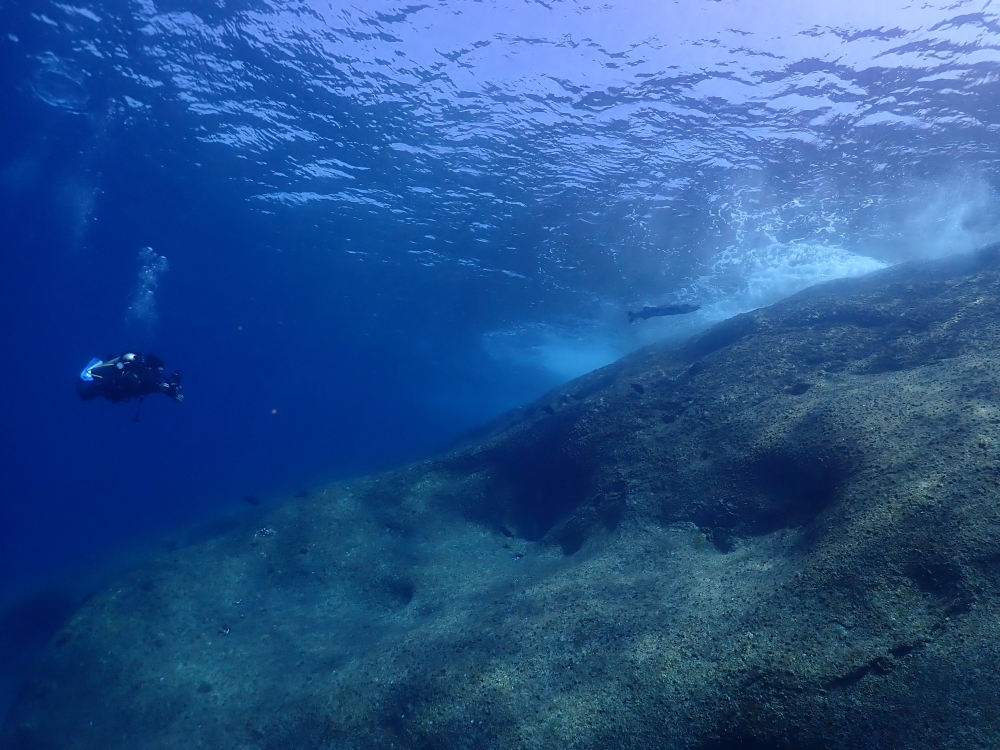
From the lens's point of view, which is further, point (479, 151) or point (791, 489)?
point (479, 151)

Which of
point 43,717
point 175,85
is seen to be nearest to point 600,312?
point 175,85

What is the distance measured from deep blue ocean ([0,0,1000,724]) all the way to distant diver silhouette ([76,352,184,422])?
28.8 ft

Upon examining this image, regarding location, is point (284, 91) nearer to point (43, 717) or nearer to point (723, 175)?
point (723, 175)

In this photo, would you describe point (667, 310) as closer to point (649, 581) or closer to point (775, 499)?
point (775, 499)

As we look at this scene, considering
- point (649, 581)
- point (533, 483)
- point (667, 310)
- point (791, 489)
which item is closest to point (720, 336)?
point (667, 310)

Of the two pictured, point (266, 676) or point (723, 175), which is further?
point (723, 175)

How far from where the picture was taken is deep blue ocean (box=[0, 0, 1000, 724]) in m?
13.6

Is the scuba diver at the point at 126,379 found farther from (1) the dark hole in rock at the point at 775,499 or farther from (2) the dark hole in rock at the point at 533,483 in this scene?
(1) the dark hole in rock at the point at 775,499

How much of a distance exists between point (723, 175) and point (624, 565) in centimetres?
1669

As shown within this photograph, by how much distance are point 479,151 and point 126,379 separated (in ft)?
45.1

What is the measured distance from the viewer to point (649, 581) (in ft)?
Result: 22.9

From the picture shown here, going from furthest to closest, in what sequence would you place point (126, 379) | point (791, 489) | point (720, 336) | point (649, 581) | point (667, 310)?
point (667, 310), point (720, 336), point (126, 379), point (791, 489), point (649, 581)

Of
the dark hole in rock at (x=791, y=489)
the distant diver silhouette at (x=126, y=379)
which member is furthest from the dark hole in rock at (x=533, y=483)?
the distant diver silhouette at (x=126, y=379)

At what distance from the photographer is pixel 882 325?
420 inches
